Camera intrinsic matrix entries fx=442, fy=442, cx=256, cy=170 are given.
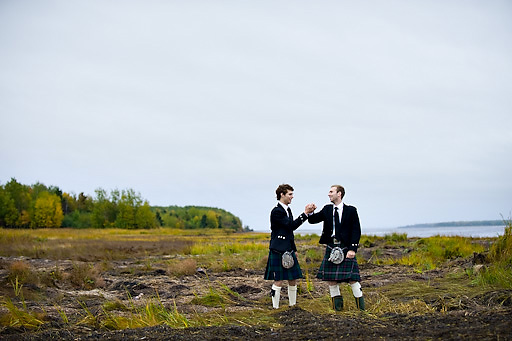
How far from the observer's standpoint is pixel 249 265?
48.4 ft

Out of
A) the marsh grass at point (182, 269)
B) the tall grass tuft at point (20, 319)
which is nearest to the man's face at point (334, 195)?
the tall grass tuft at point (20, 319)

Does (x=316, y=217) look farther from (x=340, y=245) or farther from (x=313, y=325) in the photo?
(x=313, y=325)

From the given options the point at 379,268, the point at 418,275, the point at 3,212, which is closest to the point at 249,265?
the point at 379,268

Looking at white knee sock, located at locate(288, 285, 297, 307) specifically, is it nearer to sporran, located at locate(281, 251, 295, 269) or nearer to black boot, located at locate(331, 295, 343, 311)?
sporran, located at locate(281, 251, 295, 269)

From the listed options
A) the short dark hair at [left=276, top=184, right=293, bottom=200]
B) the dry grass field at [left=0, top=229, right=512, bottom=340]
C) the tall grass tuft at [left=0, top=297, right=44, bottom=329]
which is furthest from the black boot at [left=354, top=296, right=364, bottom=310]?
the tall grass tuft at [left=0, top=297, right=44, bottom=329]

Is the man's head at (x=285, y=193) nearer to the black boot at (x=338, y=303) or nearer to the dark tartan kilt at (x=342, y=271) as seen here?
the dark tartan kilt at (x=342, y=271)

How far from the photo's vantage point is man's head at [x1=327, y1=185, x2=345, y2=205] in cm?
644

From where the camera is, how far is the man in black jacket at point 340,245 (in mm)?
6191

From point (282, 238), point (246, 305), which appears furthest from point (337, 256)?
point (246, 305)

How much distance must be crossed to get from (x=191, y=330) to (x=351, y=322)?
1815mm

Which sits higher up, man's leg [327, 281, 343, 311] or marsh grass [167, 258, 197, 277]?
man's leg [327, 281, 343, 311]

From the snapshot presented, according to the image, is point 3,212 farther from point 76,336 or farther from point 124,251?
point 76,336

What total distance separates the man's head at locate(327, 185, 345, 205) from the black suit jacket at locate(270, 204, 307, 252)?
1.75ft

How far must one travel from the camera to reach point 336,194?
21.1ft
